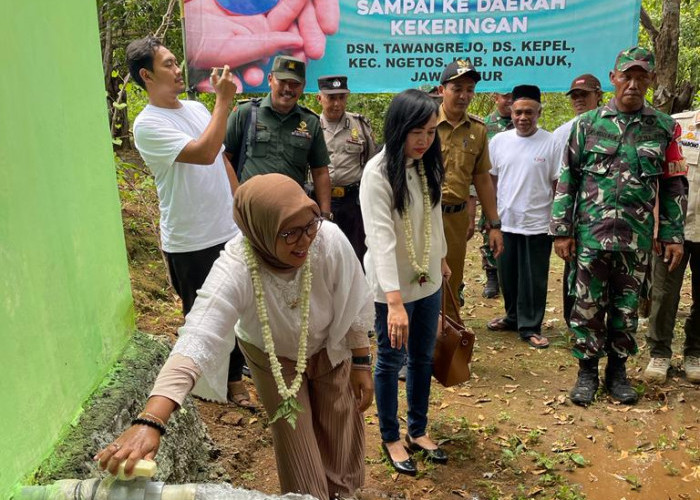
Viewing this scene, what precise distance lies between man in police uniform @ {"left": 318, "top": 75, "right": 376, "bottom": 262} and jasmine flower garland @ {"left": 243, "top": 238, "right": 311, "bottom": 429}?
9.19ft

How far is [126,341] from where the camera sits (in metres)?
3.00

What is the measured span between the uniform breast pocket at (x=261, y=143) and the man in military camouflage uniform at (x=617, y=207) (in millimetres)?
1980

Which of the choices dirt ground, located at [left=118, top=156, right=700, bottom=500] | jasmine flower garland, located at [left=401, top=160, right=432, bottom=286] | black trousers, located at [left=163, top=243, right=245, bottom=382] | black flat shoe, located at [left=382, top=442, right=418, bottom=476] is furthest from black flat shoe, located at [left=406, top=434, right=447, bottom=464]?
black trousers, located at [left=163, top=243, right=245, bottom=382]

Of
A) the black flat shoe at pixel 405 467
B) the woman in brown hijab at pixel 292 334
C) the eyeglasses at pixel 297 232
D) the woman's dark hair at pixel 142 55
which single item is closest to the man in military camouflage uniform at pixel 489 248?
the black flat shoe at pixel 405 467

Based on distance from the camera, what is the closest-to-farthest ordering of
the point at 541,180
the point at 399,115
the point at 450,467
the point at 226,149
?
1. the point at 399,115
2. the point at 450,467
3. the point at 226,149
4. the point at 541,180

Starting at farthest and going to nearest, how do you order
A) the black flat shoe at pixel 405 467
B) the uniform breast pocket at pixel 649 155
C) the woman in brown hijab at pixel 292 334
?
the uniform breast pocket at pixel 649 155, the black flat shoe at pixel 405 467, the woman in brown hijab at pixel 292 334

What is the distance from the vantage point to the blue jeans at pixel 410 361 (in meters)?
3.23

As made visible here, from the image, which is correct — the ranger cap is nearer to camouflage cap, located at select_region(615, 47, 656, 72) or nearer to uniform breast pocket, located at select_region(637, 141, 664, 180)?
camouflage cap, located at select_region(615, 47, 656, 72)

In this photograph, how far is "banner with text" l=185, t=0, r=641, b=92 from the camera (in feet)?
16.9

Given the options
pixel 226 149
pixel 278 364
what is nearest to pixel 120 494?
pixel 278 364

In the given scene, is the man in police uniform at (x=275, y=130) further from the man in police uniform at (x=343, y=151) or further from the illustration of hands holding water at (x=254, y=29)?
the illustration of hands holding water at (x=254, y=29)

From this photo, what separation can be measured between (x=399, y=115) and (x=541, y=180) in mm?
2557

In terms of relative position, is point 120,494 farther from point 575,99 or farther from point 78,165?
point 575,99

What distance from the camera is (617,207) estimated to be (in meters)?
3.83
